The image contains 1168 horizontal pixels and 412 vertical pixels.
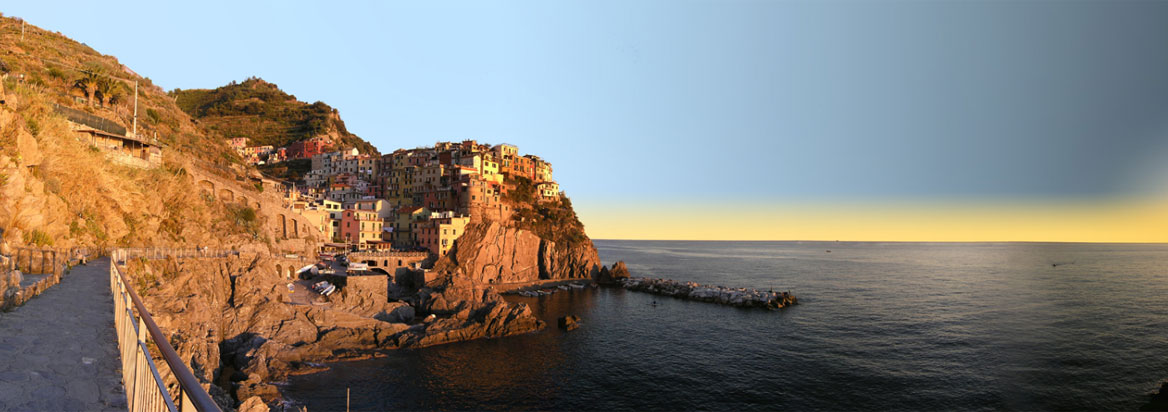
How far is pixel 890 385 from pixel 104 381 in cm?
4053

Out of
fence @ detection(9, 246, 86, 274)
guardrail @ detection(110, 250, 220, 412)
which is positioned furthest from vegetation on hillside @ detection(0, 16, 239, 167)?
guardrail @ detection(110, 250, 220, 412)

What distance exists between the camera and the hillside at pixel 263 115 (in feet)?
463

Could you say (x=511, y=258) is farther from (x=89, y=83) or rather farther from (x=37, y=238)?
(x=37, y=238)

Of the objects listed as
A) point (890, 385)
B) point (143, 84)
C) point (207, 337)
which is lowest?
point (890, 385)

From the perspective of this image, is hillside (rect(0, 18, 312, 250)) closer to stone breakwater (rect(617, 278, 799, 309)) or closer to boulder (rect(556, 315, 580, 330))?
boulder (rect(556, 315, 580, 330))

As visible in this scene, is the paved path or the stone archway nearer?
the paved path

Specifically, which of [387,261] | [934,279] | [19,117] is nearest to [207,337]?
[19,117]

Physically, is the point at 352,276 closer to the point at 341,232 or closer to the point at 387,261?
the point at 387,261

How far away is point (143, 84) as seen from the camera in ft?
224

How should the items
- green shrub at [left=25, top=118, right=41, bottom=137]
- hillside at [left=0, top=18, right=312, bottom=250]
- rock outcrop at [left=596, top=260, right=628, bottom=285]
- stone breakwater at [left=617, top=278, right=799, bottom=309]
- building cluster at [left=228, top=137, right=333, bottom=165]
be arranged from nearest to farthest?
1. hillside at [left=0, top=18, right=312, bottom=250]
2. green shrub at [left=25, top=118, right=41, bottom=137]
3. stone breakwater at [left=617, top=278, right=799, bottom=309]
4. rock outcrop at [left=596, top=260, right=628, bottom=285]
5. building cluster at [left=228, top=137, right=333, bottom=165]

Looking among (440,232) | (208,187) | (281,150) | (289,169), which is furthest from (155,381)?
(281,150)

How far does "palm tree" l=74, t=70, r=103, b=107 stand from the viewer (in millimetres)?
49737

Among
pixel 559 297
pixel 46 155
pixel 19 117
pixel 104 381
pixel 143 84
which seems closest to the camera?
pixel 104 381

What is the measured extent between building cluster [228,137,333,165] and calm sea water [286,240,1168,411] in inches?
3655
